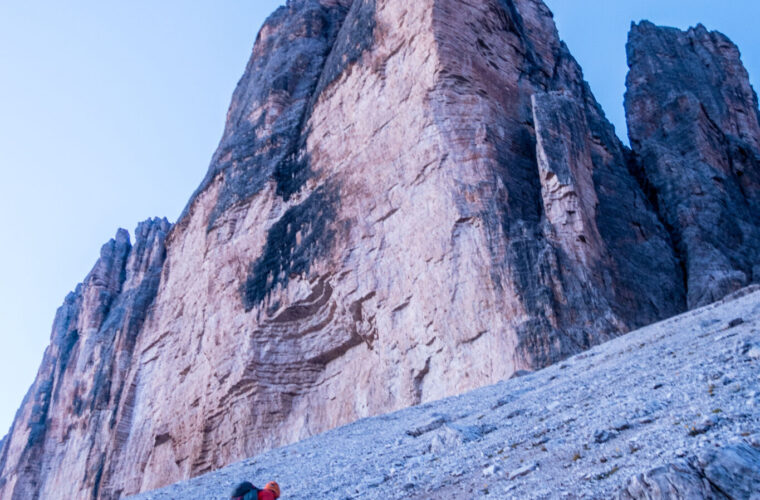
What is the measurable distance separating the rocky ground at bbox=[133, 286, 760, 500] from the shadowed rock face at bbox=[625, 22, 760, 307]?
35.4ft

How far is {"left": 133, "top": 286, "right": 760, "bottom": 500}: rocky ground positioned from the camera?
20.9ft

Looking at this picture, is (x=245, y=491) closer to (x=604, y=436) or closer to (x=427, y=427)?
(x=604, y=436)

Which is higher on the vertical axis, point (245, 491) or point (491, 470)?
point (245, 491)

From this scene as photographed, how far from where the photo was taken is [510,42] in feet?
95.9

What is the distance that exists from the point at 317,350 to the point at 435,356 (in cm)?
758

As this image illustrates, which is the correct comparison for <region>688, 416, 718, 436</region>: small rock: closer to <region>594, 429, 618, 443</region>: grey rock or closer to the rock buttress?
<region>594, 429, 618, 443</region>: grey rock

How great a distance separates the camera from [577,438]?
8.32 metres

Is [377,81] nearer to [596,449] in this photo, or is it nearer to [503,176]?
[503,176]

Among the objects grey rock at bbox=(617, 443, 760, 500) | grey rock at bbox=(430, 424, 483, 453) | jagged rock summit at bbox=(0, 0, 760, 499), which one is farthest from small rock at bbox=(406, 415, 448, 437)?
jagged rock summit at bbox=(0, 0, 760, 499)

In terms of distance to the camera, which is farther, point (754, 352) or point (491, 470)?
point (754, 352)

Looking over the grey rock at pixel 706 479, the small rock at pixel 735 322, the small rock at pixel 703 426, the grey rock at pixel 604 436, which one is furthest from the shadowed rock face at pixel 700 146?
the grey rock at pixel 706 479

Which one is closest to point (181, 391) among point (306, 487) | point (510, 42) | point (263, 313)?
point (263, 313)

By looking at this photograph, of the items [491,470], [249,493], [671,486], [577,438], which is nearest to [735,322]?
[577,438]

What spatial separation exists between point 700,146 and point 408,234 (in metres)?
16.8
